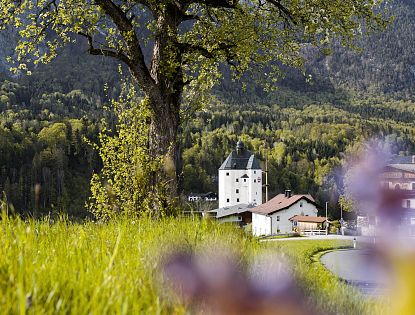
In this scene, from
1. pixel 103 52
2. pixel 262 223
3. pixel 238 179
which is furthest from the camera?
pixel 238 179

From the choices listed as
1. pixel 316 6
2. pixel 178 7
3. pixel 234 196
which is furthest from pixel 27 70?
pixel 234 196

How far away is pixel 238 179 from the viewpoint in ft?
467

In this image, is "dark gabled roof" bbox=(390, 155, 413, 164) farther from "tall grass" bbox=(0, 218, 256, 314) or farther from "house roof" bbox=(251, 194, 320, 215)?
"house roof" bbox=(251, 194, 320, 215)

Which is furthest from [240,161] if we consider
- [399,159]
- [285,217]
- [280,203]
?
[399,159]

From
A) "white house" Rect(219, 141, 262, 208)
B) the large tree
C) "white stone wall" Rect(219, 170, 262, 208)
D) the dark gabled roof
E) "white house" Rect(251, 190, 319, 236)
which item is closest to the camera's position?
the dark gabled roof

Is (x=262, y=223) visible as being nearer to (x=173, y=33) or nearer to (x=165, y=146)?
(x=165, y=146)

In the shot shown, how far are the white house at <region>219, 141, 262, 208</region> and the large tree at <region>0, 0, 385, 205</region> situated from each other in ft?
427

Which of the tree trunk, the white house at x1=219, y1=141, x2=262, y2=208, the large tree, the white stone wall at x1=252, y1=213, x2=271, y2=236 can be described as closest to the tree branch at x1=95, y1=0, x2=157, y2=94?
the large tree

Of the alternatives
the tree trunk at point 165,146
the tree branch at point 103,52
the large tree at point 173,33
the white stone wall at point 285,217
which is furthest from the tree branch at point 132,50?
the white stone wall at point 285,217

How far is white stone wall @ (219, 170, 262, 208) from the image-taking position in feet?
462

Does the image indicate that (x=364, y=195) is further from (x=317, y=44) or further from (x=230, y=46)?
(x=317, y=44)

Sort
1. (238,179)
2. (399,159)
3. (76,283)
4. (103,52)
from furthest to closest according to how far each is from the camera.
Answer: (238,179), (103,52), (76,283), (399,159)

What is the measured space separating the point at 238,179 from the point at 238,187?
2.19m

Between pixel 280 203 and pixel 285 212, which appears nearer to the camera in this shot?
pixel 285 212
